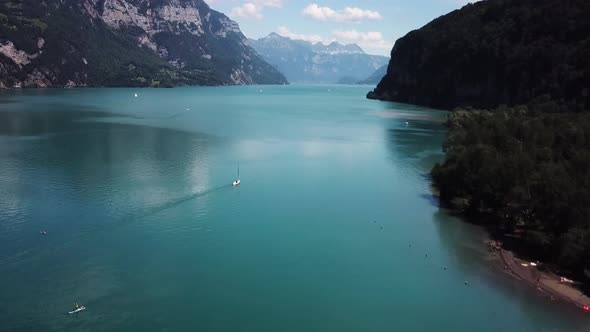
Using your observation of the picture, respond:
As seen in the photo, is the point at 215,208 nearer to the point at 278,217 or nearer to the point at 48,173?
the point at 278,217

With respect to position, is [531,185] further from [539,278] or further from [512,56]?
[512,56]

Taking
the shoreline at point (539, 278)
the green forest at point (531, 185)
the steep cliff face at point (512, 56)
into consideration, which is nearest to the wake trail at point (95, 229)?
the green forest at point (531, 185)

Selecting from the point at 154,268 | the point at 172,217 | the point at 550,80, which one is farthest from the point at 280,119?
the point at 154,268

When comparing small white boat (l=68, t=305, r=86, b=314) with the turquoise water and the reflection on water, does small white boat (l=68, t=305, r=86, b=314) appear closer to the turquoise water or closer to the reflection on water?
the turquoise water

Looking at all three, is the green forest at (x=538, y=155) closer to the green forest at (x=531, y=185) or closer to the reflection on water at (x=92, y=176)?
the green forest at (x=531, y=185)

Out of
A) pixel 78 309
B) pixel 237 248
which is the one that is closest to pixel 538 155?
pixel 237 248
